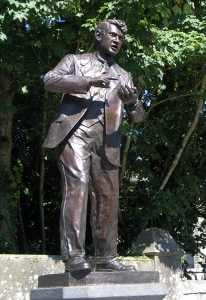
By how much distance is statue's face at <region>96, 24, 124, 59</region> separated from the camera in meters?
5.11

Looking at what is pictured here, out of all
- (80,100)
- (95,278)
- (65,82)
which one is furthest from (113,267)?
(65,82)

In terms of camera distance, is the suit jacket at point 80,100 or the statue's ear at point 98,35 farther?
the statue's ear at point 98,35

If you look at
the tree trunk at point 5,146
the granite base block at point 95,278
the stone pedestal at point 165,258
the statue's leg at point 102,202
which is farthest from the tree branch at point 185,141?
the granite base block at point 95,278

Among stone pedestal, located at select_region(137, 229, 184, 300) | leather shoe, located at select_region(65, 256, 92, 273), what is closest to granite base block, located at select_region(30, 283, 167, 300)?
leather shoe, located at select_region(65, 256, 92, 273)

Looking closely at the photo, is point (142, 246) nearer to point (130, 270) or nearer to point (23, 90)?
point (23, 90)

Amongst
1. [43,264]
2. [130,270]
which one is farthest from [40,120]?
[130,270]

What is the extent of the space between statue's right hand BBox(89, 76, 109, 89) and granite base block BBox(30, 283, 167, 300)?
1.57m

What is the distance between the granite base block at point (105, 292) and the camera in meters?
4.17

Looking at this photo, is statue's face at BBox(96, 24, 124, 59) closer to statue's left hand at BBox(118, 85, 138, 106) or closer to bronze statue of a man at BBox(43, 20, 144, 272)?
bronze statue of a man at BBox(43, 20, 144, 272)

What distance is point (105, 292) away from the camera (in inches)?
167

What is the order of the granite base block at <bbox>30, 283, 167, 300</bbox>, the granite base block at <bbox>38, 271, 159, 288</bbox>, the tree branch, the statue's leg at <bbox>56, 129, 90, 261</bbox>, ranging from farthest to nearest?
the tree branch < the statue's leg at <bbox>56, 129, 90, 261</bbox> < the granite base block at <bbox>38, 271, 159, 288</bbox> < the granite base block at <bbox>30, 283, 167, 300</bbox>

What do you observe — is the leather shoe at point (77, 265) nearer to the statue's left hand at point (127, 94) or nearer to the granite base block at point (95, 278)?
the granite base block at point (95, 278)

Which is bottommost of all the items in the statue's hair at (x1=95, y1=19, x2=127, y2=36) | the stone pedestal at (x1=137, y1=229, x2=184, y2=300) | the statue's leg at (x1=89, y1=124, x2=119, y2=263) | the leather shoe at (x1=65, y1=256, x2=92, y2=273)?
the stone pedestal at (x1=137, y1=229, x2=184, y2=300)

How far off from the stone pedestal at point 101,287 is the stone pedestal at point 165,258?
430 cm
